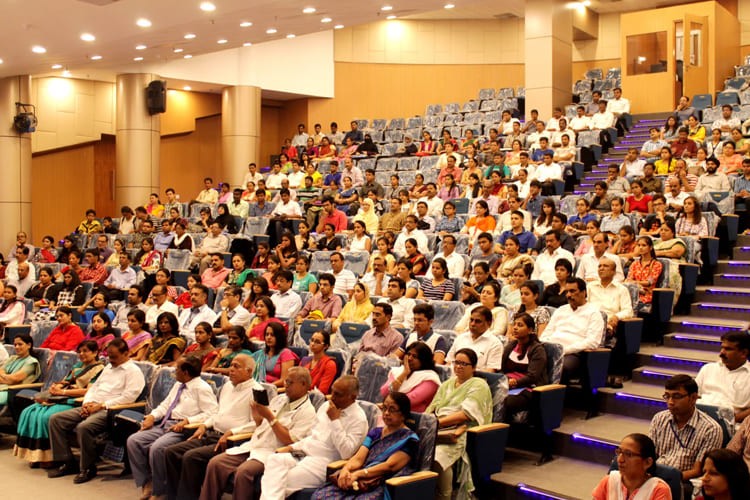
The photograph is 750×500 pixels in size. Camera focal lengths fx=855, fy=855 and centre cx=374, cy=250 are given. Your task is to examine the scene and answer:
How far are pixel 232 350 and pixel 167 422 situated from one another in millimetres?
806

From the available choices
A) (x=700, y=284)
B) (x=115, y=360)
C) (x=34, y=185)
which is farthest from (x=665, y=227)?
(x=34, y=185)

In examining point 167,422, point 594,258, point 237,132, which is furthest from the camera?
point 237,132

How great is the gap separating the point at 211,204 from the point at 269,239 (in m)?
2.50

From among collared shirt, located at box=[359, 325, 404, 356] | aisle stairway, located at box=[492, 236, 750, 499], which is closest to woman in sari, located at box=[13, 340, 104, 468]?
collared shirt, located at box=[359, 325, 404, 356]

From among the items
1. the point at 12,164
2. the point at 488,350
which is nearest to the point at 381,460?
the point at 488,350

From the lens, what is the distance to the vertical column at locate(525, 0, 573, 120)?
45.5 feet

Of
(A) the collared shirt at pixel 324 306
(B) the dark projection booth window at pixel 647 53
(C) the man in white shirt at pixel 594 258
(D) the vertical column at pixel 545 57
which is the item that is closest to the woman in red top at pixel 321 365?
(A) the collared shirt at pixel 324 306

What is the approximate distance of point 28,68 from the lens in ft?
38.8

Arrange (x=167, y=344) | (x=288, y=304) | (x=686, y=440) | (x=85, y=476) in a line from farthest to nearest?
1. (x=288, y=304)
2. (x=167, y=344)
3. (x=85, y=476)
4. (x=686, y=440)

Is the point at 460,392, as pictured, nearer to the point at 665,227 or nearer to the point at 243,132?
the point at 665,227

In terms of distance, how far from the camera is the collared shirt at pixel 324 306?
732 centimetres

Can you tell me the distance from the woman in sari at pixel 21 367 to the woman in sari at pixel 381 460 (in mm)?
3518

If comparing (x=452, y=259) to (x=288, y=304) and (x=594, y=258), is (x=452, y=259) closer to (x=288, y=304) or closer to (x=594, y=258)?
(x=594, y=258)

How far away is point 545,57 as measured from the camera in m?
13.9
